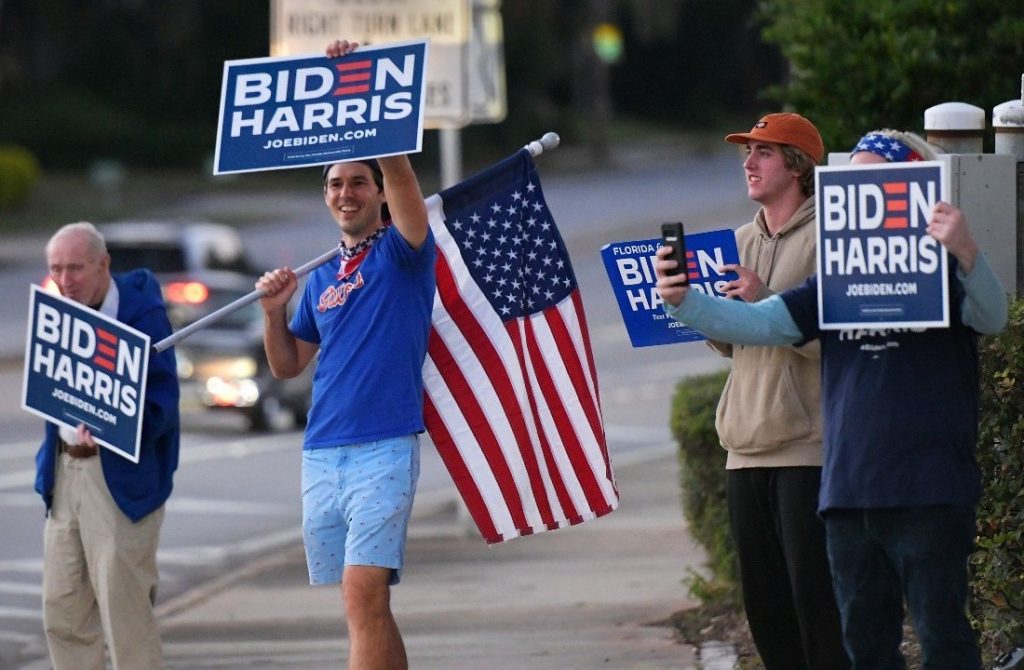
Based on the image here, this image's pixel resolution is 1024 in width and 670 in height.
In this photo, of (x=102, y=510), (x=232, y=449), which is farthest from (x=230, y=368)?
(x=102, y=510)

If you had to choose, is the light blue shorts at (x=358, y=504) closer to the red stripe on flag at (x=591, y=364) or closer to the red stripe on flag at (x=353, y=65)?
the red stripe on flag at (x=591, y=364)

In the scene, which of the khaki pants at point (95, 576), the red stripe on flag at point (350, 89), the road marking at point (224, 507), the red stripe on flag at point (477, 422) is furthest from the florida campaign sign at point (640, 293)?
the road marking at point (224, 507)

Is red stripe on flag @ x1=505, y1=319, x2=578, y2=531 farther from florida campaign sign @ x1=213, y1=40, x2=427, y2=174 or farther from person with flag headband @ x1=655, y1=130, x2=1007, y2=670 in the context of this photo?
person with flag headband @ x1=655, y1=130, x2=1007, y2=670

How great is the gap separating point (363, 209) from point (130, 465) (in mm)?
1388

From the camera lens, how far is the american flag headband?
556 centimetres

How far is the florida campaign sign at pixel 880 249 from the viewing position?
5277 mm

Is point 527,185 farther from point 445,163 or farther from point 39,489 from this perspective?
point 445,163

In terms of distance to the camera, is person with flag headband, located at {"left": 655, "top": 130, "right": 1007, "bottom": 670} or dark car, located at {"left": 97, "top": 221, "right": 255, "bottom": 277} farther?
dark car, located at {"left": 97, "top": 221, "right": 255, "bottom": 277}

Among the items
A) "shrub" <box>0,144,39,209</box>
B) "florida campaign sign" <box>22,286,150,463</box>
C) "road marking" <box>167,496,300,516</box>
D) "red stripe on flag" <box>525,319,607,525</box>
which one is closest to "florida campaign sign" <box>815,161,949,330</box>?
"red stripe on flag" <box>525,319,607,525</box>

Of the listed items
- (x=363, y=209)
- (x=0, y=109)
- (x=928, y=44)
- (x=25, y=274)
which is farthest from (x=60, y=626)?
(x=0, y=109)

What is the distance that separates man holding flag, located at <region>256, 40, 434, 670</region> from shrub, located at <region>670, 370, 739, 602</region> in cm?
283

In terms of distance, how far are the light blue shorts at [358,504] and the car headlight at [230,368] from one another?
40.8ft

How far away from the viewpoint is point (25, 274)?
37688 mm

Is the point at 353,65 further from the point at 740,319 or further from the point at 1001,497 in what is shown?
the point at 1001,497
